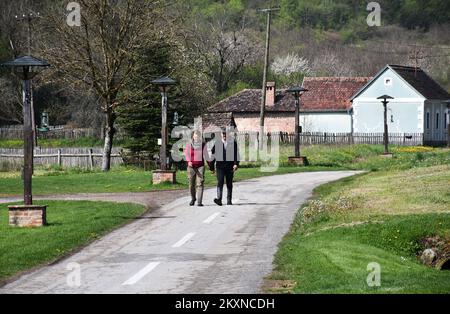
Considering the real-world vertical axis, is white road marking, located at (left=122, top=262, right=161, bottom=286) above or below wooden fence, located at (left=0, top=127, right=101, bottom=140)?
below

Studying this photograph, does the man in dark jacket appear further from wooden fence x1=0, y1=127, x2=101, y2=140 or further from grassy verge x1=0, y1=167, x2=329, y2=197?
wooden fence x1=0, y1=127, x2=101, y2=140

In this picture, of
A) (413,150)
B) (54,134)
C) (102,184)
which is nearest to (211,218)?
(102,184)

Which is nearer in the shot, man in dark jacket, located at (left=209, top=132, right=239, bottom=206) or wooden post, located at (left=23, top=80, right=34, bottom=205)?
wooden post, located at (left=23, top=80, right=34, bottom=205)

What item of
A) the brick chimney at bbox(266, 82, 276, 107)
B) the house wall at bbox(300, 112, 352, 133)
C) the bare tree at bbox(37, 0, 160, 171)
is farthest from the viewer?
the house wall at bbox(300, 112, 352, 133)

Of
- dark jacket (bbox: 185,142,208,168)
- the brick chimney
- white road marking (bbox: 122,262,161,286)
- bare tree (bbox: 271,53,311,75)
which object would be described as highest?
bare tree (bbox: 271,53,311,75)

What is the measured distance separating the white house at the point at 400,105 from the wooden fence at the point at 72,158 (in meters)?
30.1

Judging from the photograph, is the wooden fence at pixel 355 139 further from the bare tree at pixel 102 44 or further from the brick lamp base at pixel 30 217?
the brick lamp base at pixel 30 217

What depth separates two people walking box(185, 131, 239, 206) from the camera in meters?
27.5

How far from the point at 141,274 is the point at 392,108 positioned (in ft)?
226

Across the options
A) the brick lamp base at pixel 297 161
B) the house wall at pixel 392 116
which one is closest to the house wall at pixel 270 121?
the house wall at pixel 392 116

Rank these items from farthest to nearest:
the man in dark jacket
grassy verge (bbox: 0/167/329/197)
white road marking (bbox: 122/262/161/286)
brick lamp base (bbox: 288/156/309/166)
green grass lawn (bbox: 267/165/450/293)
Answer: brick lamp base (bbox: 288/156/309/166) → grassy verge (bbox: 0/167/329/197) → the man in dark jacket → white road marking (bbox: 122/262/161/286) → green grass lawn (bbox: 267/165/450/293)

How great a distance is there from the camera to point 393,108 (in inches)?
3270

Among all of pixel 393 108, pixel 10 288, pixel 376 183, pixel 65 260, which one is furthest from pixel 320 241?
pixel 393 108

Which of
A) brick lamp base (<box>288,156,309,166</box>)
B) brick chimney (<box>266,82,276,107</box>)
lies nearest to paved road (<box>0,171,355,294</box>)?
brick lamp base (<box>288,156,309,166</box>)
